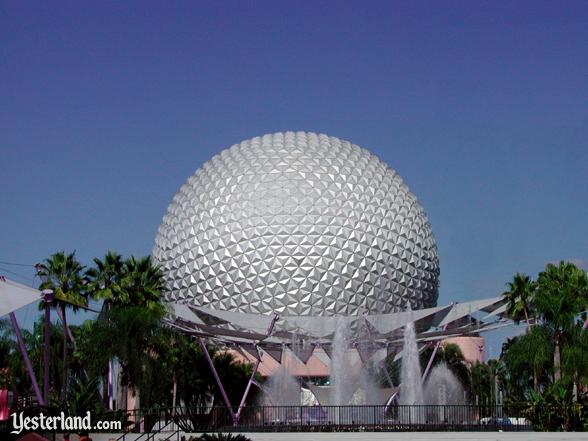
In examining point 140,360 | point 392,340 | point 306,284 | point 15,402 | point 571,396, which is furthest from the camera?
point 306,284

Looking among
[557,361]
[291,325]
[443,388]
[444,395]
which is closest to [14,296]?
[291,325]

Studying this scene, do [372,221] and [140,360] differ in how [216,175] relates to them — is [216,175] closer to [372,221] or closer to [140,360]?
[372,221]

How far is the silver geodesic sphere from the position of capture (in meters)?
55.4

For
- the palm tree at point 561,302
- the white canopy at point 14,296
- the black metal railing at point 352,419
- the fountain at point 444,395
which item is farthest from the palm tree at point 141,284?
the palm tree at point 561,302

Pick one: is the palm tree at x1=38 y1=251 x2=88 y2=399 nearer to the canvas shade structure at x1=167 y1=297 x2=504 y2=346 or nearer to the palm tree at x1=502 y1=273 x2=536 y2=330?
the canvas shade structure at x1=167 y1=297 x2=504 y2=346

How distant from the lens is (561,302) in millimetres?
42531

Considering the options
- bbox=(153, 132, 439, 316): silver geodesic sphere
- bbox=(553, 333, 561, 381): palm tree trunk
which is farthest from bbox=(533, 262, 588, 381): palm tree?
bbox=(153, 132, 439, 316): silver geodesic sphere

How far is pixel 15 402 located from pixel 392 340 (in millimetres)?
24279

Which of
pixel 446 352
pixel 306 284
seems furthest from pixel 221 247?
pixel 446 352

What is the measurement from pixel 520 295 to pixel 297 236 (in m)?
12.9

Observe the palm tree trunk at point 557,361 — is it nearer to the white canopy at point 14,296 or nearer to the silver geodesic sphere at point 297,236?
the silver geodesic sphere at point 297,236

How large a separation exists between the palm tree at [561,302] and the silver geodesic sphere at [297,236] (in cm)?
1131

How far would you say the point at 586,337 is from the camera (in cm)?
4219

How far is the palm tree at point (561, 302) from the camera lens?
42.5 m
